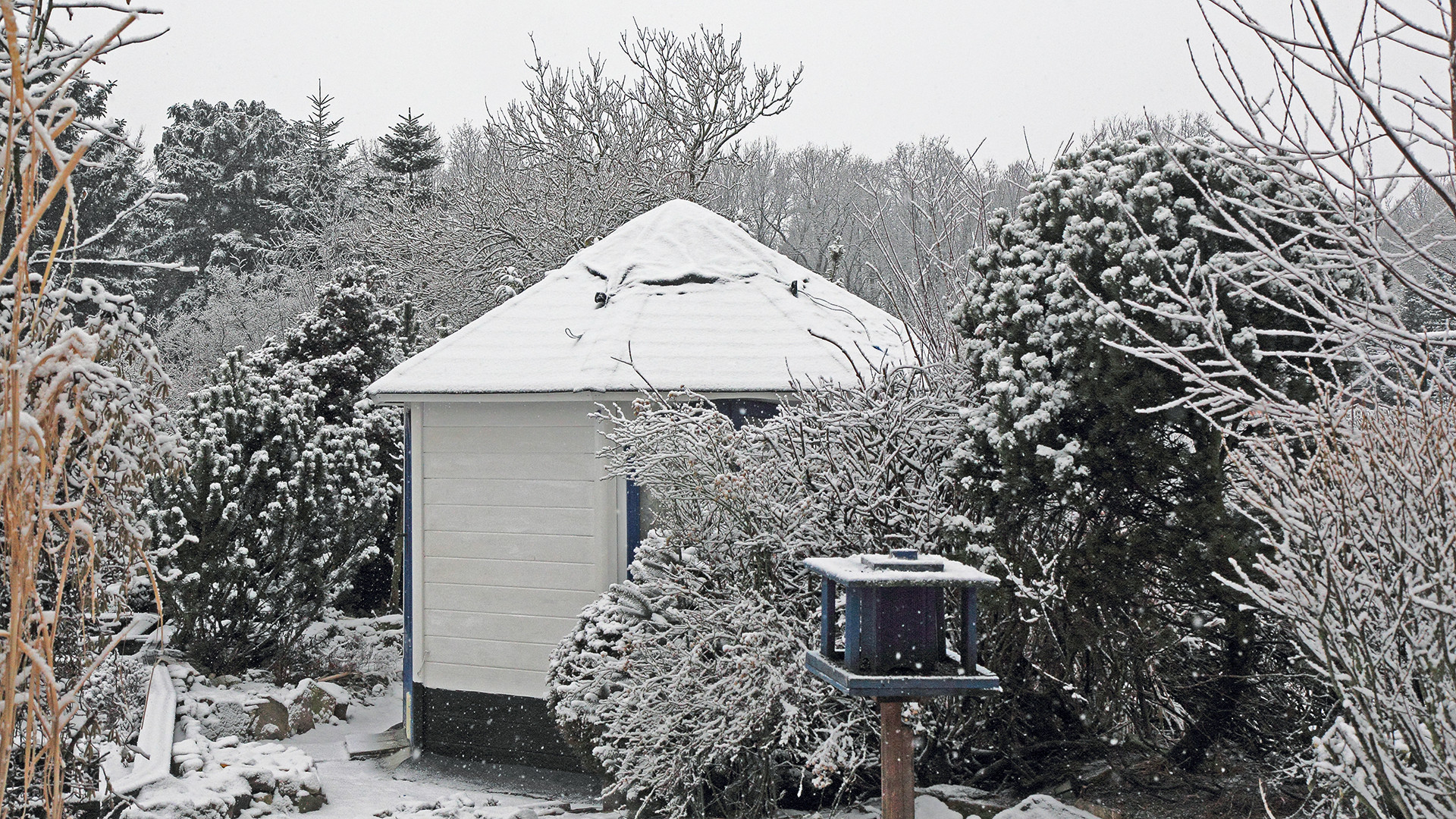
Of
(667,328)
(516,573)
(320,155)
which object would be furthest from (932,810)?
(320,155)

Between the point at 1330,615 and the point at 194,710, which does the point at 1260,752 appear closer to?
the point at 1330,615

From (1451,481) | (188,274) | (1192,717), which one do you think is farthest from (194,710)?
(188,274)

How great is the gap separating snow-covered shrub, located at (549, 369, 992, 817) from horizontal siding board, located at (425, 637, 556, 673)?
5.94 ft

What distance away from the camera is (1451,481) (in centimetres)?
301

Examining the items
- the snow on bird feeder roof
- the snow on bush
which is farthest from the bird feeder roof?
the snow on bush

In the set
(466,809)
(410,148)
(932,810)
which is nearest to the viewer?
(932,810)

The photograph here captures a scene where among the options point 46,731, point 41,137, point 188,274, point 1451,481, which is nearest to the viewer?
point 41,137

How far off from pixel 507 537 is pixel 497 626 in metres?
0.72

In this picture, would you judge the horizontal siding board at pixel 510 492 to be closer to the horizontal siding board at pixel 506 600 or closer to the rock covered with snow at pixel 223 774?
the horizontal siding board at pixel 506 600

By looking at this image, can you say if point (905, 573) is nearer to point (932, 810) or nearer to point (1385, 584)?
point (1385, 584)

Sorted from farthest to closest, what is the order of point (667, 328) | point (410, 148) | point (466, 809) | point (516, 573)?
1. point (410, 148)
2. point (667, 328)
3. point (516, 573)
4. point (466, 809)

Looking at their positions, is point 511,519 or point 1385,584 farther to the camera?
point 511,519

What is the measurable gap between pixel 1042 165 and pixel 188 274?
27.7 metres

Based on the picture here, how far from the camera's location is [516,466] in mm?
8984
